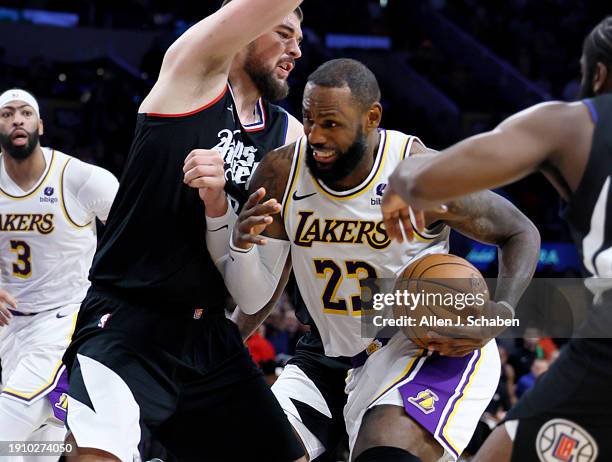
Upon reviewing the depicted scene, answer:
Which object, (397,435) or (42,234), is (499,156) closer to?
(397,435)

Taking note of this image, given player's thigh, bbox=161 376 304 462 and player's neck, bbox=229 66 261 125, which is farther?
player's neck, bbox=229 66 261 125

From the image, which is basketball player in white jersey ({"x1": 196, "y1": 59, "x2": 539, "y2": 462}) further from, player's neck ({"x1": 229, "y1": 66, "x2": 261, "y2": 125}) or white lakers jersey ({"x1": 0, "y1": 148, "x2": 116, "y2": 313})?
white lakers jersey ({"x1": 0, "y1": 148, "x2": 116, "y2": 313})

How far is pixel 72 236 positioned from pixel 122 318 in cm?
283

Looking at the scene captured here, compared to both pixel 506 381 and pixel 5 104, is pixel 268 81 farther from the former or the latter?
pixel 506 381

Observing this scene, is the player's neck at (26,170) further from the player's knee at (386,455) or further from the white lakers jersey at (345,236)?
the player's knee at (386,455)

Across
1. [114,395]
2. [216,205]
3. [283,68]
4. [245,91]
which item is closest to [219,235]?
[216,205]

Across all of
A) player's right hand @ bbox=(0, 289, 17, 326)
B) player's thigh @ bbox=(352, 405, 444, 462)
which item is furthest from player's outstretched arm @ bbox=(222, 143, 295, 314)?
player's right hand @ bbox=(0, 289, 17, 326)

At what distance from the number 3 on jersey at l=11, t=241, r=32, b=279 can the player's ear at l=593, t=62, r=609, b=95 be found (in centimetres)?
451

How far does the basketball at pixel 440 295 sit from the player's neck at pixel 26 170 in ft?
11.6

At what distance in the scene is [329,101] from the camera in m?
3.84

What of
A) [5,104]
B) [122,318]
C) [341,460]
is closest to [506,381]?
[341,460]

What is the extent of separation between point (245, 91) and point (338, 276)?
1030 mm

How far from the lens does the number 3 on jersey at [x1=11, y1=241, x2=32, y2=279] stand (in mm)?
6449

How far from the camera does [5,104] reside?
6703 millimetres
